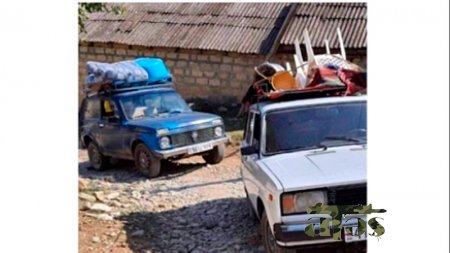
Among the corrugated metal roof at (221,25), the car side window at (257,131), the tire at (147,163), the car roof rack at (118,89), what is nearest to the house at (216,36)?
the corrugated metal roof at (221,25)

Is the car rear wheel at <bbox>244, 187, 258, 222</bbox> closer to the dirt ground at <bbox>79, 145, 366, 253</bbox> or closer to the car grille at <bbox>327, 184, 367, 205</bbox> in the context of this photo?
the dirt ground at <bbox>79, 145, 366, 253</bbox>

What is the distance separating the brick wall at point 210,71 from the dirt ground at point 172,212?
49cm

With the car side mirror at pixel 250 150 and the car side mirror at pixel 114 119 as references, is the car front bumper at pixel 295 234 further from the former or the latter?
the car side mirror at pixel 114 119

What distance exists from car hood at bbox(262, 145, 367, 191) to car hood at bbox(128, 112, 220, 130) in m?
1.42

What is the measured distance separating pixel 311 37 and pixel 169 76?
1.21m

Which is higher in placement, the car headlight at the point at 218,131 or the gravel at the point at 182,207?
the car headlight at the point at 218,131

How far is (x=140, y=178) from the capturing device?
498 cm

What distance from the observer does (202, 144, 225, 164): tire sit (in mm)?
5148

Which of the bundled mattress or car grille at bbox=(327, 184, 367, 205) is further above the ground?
the bundled mattress

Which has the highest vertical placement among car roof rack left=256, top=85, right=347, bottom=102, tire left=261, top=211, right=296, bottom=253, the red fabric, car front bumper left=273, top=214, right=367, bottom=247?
the red fabric

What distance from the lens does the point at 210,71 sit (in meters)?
5.33

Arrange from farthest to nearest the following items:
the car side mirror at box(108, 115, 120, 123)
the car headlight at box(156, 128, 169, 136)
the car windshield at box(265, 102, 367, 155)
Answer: the car side mirror at box(108, 115, 120, 123) → the car headlight at box(156, 128, 169, 136) → the car windshield at box(265, 102, 367, 155)

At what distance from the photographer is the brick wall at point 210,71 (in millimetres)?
4882

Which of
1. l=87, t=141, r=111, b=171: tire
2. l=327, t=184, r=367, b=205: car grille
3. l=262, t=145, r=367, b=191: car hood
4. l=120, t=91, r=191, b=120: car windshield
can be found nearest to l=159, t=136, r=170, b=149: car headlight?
l=120, t=91, r=191, b=120: car windshield
